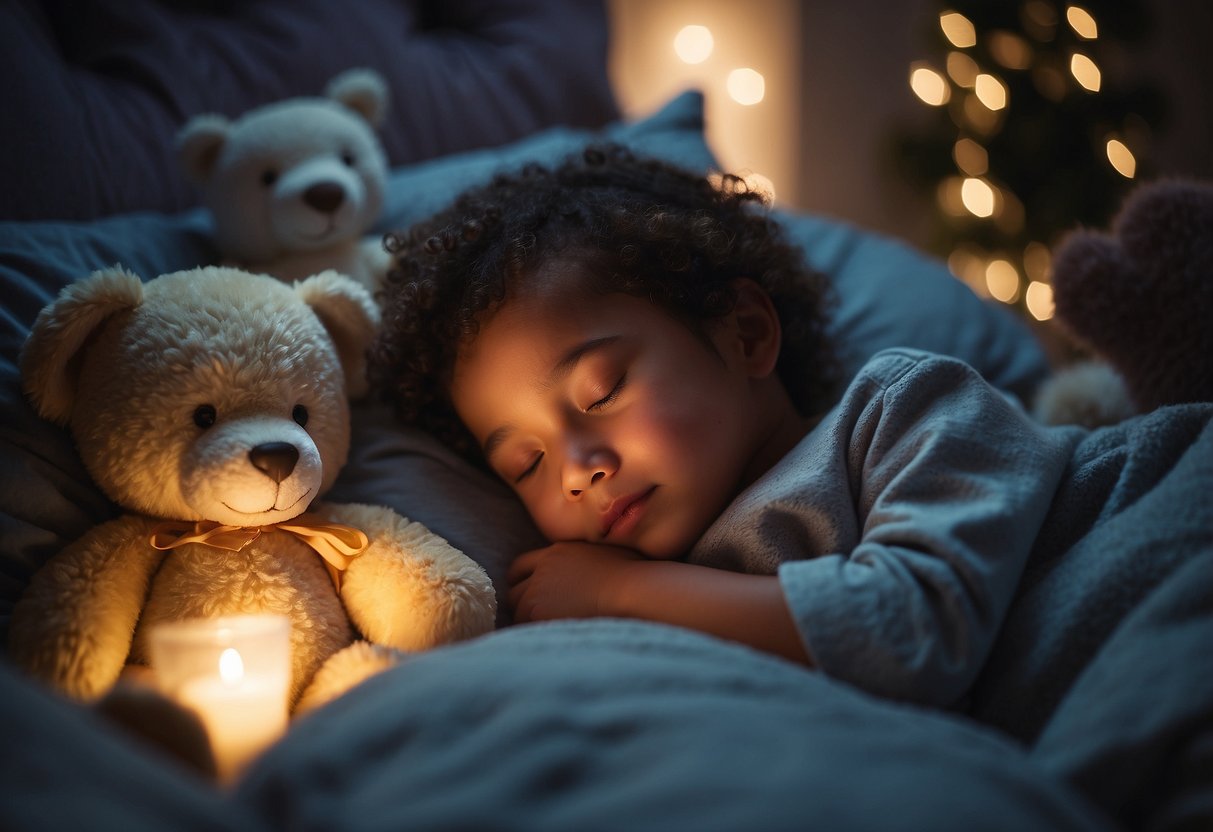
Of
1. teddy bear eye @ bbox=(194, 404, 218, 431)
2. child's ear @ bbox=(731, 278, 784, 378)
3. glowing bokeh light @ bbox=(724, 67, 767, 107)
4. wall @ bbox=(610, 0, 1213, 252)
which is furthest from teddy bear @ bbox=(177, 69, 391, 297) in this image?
glowing bokeh light @ bbox=(724, 67, 767, 107)

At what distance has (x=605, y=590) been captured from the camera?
0.99 meters

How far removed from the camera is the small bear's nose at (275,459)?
2.67 feet

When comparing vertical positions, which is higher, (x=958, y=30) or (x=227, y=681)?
(x=958, y=30)

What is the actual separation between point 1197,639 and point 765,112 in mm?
2286

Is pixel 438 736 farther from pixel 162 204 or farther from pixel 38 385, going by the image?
pixel 162 204

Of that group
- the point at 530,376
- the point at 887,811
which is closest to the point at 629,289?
the point at 530,376

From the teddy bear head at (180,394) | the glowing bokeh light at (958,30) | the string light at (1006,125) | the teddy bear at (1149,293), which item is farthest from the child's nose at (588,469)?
the glowing bokeh light at (958,30)

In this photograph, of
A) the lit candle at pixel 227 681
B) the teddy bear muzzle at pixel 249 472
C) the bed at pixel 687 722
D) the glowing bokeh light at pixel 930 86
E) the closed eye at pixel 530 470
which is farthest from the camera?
the glowing bokeh light at pixel 930 86

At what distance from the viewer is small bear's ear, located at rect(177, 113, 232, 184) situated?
4.08 feet

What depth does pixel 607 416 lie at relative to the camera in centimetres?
102

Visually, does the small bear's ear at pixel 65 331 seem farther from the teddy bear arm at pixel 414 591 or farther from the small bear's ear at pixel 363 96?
the small bear's ear at pixel 363 96

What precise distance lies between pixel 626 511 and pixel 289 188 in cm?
61

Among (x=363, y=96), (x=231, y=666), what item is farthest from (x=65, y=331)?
(x=363, y=96)

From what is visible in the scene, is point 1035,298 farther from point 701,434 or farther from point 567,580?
point 567,580
